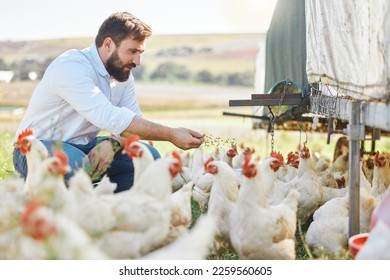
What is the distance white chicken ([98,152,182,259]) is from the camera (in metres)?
3.27

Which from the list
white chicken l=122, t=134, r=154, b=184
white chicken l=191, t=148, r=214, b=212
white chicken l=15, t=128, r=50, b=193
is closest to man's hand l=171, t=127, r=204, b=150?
white chicken l=122, t=134, r=154, b=184

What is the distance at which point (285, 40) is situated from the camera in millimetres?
7383

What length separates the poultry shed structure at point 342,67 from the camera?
3.74m

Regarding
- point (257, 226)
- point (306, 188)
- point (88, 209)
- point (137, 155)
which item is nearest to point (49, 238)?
point (88, 209)

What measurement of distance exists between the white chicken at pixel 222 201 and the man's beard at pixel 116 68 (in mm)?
1251

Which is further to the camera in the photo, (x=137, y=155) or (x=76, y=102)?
(x=76, y=102)

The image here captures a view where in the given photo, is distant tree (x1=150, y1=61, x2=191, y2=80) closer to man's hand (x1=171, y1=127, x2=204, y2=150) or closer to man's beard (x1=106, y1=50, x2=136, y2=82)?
man's beard (x1=106, y1=50, x2=136, y2=82)

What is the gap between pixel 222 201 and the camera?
14.7ft

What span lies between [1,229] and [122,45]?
8.11 ft

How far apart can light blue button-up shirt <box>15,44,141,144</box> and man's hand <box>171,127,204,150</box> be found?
0.34 metres

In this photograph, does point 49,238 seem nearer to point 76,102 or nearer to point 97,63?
point 76,102

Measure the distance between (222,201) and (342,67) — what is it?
1261 millimetres

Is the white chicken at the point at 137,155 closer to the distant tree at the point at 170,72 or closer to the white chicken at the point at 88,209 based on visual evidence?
the white chicken at the point at 88,209

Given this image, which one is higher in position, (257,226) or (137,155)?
(137,155)
